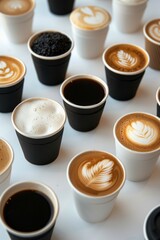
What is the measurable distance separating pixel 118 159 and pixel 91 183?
0.11 m

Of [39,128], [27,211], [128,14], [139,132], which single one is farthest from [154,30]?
[27,211]

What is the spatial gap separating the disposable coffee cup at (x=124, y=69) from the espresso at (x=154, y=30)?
100 mm

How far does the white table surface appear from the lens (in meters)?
1.08

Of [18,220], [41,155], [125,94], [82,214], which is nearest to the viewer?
[18,220]

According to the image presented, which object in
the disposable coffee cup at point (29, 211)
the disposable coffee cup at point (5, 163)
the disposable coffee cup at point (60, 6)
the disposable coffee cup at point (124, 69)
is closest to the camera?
the disposable coffee cup at point (29, 211)

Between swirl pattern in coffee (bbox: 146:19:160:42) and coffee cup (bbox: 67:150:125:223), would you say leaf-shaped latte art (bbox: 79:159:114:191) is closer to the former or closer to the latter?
coffee cup (bbox: 67:150:125:223)

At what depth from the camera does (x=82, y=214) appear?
108 centimetres

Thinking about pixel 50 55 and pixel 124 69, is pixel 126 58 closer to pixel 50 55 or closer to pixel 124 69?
pixel 124 69

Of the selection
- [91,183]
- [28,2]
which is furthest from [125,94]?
[28,2]

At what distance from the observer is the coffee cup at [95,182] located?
1015 mm

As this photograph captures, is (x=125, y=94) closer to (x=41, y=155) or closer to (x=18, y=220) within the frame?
(x=41, y=155)

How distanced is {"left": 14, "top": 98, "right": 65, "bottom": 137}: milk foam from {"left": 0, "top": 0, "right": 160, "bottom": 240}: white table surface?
0.11 m

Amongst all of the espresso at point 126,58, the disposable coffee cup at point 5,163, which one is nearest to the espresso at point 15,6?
the espresso at point 126,58

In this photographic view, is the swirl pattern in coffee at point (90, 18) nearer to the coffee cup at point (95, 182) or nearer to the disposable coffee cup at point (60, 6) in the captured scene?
the disposable coffee cup at point (60, 6)
